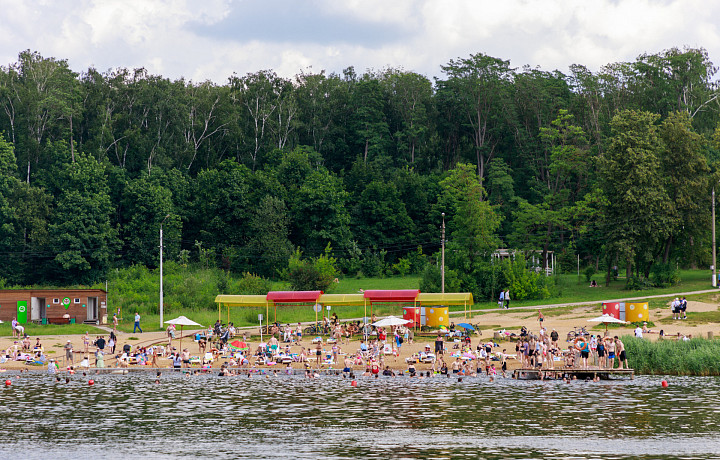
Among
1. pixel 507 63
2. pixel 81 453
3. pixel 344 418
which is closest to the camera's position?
pixel 81 453

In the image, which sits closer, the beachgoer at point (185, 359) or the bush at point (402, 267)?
the beachgoer at point (185, 359)

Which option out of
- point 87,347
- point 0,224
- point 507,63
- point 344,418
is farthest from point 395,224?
point 344,418

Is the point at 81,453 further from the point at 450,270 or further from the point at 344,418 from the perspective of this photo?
the point at 450,270

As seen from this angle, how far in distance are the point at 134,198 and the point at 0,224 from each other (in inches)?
541

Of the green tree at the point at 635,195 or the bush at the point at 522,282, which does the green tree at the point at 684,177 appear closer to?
the green tree at the point at 635,195

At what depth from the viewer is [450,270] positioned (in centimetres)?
7138

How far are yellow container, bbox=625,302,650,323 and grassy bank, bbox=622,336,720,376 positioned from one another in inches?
363

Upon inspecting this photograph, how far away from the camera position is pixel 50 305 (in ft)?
204

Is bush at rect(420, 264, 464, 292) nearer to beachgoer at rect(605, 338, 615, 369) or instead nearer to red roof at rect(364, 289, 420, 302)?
red roof at rect(364, 289, 420, 302)

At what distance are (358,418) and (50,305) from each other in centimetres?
3762

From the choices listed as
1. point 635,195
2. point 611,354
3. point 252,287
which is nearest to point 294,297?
point 252,287

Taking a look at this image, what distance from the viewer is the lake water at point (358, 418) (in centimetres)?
2745

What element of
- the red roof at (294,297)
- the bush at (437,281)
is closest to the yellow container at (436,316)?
the red roof at (294,297)

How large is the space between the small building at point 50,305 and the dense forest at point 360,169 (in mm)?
21213
